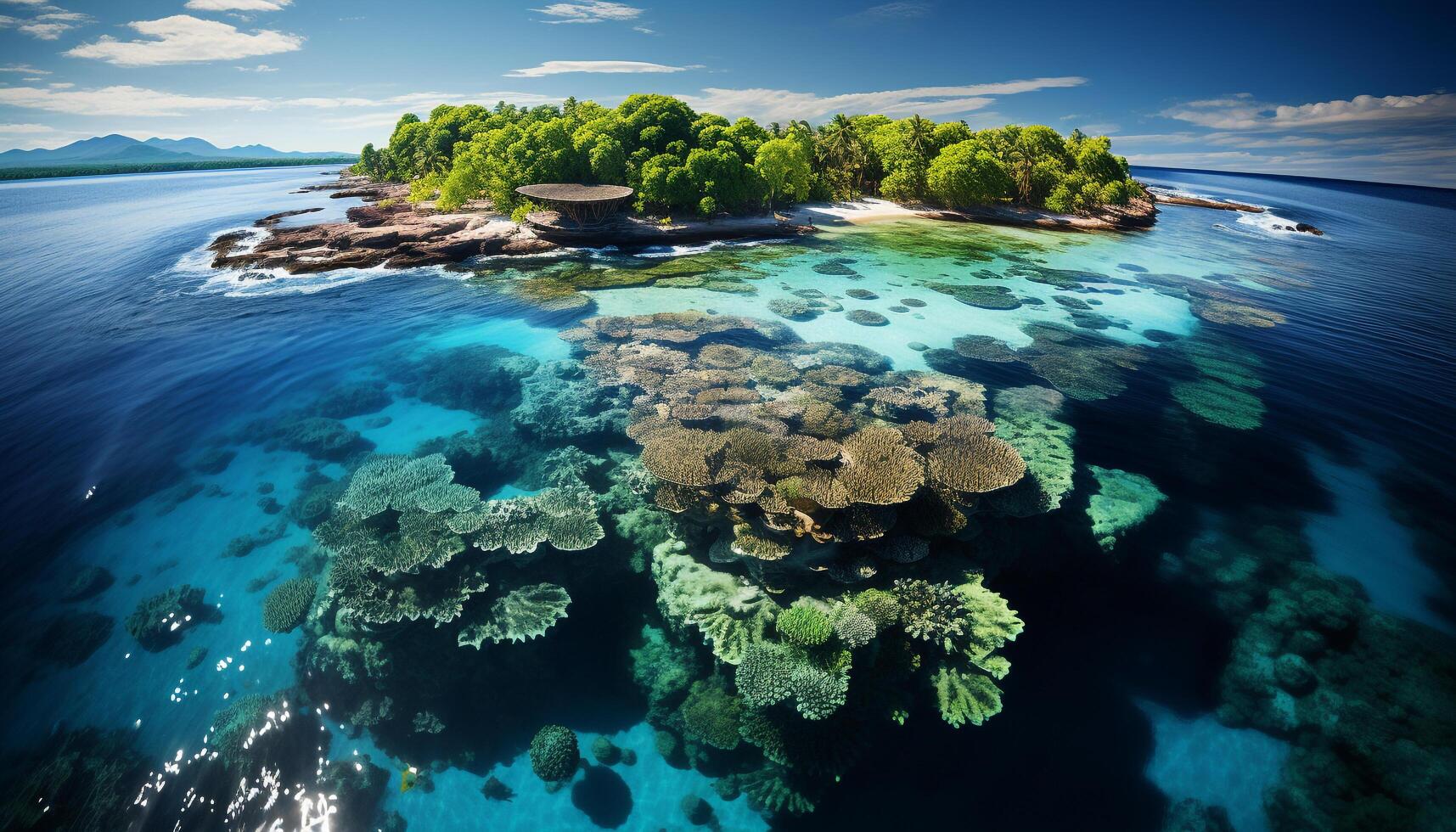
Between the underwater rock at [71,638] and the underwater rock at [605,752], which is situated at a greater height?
the underwater rock at [71,638]

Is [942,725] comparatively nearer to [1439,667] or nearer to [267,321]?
[1439,667]

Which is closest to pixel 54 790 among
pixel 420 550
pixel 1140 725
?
pixel 420 550

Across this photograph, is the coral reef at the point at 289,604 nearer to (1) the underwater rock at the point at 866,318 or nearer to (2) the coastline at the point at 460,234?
(1) the underwater rock at the point at 866,318

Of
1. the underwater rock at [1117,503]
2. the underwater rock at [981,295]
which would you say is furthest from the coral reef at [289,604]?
the underwater rock at [981,295]

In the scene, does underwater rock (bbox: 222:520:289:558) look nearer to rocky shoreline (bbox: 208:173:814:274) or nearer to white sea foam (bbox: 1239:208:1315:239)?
rocky shoreline (bbox: 208:173:814:274)

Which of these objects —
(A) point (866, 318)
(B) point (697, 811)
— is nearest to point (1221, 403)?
(A) point (866, 318)

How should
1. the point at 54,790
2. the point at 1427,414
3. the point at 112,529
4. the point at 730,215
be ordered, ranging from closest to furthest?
the point at 54,790
the point at 112,529
the point at 1427,414
the point at 730,215

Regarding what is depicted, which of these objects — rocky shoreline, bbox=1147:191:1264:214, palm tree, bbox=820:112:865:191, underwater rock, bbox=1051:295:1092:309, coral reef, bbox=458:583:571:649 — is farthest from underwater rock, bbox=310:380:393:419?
rocky shoreline, bbox=1147:191:1264:214
